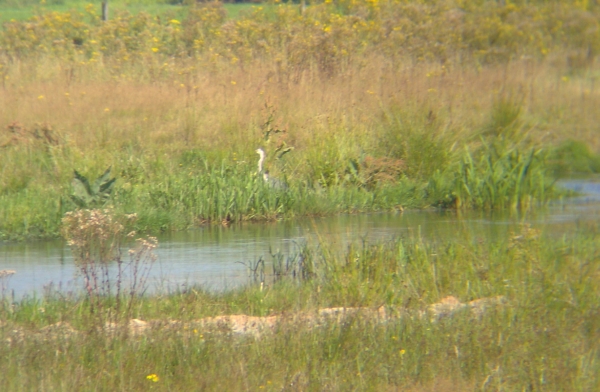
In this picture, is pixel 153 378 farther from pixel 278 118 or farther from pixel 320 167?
pixel 278 118

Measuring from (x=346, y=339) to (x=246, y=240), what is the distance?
429 cm

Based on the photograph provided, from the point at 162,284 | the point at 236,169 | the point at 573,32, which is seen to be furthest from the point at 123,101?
the point at 573,32

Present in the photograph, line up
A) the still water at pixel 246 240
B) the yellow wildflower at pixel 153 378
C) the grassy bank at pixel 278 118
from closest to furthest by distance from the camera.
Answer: the yellow wildflower at pixel 153 378
the still water at pixel 246 240
the grassy bank at pixel 278 118

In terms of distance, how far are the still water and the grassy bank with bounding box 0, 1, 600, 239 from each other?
1.25ft

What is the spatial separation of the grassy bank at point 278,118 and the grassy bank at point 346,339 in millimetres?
3867

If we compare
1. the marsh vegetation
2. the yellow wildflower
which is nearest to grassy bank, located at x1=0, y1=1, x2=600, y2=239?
the marsh vegetation

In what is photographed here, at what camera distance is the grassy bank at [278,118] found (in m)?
10.9

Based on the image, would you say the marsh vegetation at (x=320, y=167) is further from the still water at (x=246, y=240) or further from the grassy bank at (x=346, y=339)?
the still water at (x=246, y=240)

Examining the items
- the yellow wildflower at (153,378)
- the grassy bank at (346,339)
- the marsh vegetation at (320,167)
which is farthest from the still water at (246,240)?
the yellow wildflower at (153,378)

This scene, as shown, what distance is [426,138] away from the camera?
Result: 1220 centimetres

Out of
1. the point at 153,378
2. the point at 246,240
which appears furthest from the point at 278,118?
the point at 153,378

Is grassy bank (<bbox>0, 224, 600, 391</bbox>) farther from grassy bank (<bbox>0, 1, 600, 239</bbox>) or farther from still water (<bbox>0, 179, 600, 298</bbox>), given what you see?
grassy bank (<bbox>0, 1, 600, 239</bbox>)

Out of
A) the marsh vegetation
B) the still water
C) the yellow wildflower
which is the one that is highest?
the marsh vegetation

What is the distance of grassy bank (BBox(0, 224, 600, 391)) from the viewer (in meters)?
4.77
